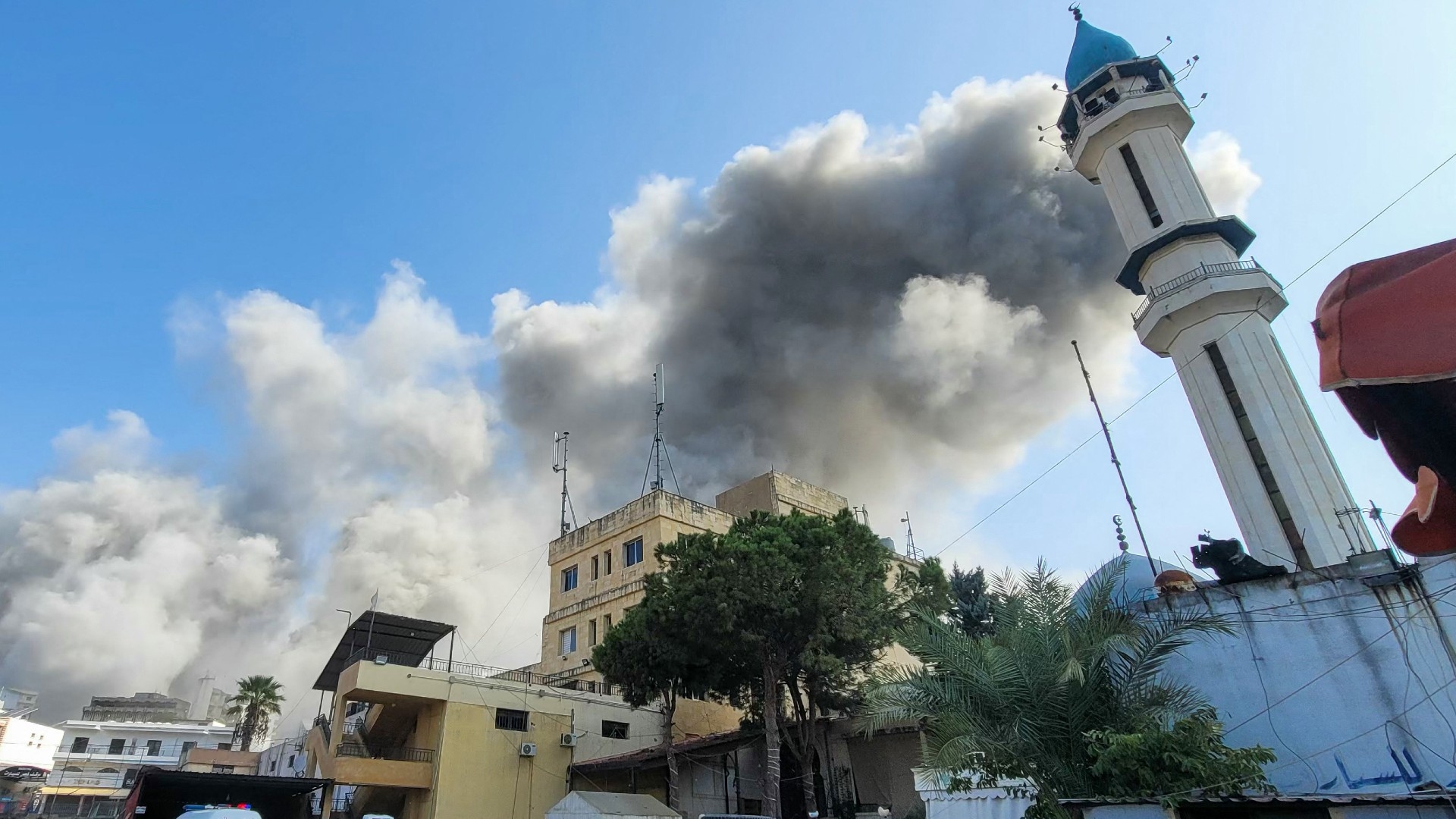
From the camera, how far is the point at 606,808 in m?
20.2

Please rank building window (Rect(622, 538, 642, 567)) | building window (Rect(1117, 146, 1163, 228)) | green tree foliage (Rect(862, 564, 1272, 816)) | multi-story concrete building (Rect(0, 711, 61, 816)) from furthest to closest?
multi-story concrete building (Rect(0, 711, 61, 816)) < building window (Rect(622, 538, 642, 567)) < building window (Rect(1117, 146, 1163, 228)) < green tree foliage (Rect(862, 564, 1272, 816))

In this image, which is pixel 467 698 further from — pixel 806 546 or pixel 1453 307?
pixel 1453 307

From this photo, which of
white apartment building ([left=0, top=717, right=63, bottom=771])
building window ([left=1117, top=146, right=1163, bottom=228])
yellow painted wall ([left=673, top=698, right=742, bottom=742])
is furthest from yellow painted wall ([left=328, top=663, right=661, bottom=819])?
white apartment building ([left=0, top=717, right=63, bottom=771])

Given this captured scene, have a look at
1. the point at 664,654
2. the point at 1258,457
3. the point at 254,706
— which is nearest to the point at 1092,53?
the point at 1258,457

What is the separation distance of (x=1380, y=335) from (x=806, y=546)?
1763 centimetres

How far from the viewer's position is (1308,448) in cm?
2336

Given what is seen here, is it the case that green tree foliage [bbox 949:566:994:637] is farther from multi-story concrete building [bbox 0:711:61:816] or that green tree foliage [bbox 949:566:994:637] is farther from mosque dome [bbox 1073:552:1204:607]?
multi-story concrete building [bbox 0:711:61:816]

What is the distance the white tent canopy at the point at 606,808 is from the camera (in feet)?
65.5

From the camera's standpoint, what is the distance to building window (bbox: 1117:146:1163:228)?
2819cm

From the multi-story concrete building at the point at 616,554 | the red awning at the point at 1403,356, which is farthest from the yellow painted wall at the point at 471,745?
the red awning at the point at 1403,356

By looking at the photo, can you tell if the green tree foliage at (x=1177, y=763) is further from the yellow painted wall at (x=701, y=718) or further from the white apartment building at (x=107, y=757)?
the white apartment building at (x=107, y=757)

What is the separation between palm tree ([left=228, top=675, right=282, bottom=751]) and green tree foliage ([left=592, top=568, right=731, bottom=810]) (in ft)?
103

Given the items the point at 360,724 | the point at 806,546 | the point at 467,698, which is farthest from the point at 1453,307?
the point at 360,724

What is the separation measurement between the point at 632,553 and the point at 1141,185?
25277 millimetres
